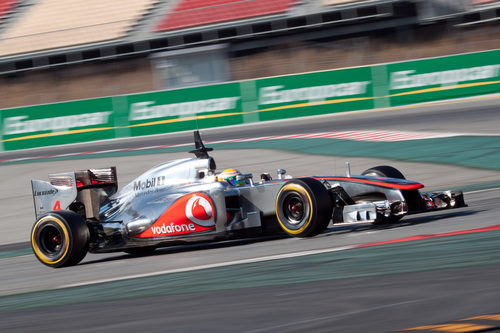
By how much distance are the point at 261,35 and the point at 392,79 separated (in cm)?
910

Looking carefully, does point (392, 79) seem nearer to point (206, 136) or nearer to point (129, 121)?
point (206, 136)

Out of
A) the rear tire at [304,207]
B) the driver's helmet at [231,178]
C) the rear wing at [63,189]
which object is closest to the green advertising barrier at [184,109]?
the rear wing at [63,189]

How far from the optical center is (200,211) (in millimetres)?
8773

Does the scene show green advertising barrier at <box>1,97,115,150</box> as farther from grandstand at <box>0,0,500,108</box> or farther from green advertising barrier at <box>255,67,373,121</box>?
grandstand at <box>0,0,500,108</box>

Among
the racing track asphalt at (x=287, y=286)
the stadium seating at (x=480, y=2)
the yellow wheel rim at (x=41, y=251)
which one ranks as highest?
the stadium seating at (x=480, y=2)

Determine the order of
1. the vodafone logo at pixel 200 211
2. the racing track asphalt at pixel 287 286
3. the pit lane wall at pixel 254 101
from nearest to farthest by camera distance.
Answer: the racing track asphalt at pixel 287 286 < the vodafone logo at pixel 200 211 < the pit lane wall at pixel 254 101

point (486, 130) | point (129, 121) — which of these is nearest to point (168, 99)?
point (129, 121)

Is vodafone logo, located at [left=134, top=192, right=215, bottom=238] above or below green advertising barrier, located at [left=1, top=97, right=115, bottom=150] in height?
below

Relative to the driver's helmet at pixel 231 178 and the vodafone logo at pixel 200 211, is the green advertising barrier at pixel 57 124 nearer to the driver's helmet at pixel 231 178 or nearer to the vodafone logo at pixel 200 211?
the driver's helmet at pixel 231 178

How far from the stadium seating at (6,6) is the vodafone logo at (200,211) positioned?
1196 inches

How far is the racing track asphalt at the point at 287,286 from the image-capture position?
4594 mm

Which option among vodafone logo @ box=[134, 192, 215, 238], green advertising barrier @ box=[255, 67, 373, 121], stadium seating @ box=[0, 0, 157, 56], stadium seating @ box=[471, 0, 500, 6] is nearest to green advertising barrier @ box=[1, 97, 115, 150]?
green advertising barrier @ box=[255, 67, 373, 121]

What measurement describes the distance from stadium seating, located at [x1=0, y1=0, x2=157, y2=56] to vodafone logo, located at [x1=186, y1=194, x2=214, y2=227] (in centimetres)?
2471

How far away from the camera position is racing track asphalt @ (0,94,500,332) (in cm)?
459
